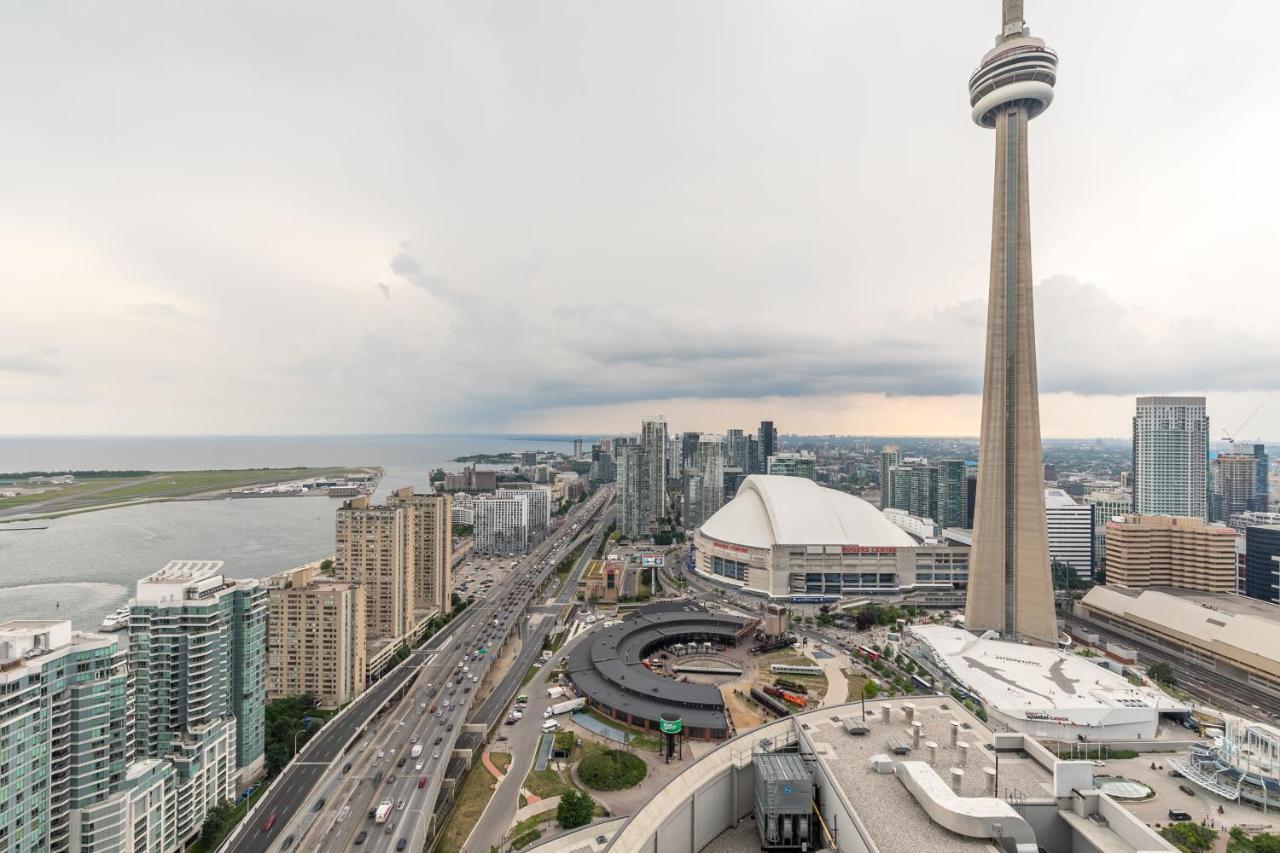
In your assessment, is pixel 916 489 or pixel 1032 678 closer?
pixel 1032 678

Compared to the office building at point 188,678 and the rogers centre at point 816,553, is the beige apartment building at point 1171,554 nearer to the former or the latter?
the rogers centre at point 816,553

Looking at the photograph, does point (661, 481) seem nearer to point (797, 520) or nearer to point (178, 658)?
point (797, 520)

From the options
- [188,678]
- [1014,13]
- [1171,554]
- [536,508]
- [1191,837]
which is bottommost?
[1191,837]

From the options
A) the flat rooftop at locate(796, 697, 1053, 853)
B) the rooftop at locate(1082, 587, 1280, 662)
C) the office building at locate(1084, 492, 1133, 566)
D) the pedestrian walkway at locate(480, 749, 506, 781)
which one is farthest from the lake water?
the office building at locate(1084, 492, 1133, 566)

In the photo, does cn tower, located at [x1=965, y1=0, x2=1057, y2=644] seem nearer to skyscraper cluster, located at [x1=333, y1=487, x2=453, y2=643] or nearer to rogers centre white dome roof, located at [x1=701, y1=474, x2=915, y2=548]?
rogers centre white dome roof, located at [x1=701, y1=474, x2=915, y2=548]

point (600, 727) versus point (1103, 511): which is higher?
point (1103, 511)

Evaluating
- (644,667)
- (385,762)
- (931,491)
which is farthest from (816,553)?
(931,491)

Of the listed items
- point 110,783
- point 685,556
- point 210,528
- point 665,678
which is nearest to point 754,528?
point 685,556
